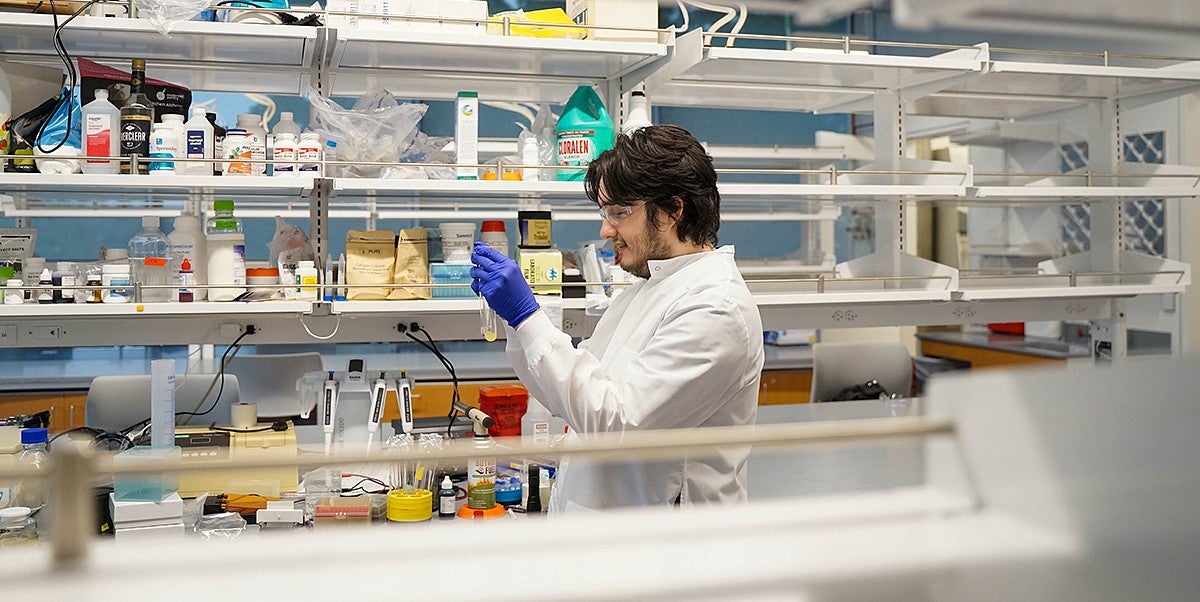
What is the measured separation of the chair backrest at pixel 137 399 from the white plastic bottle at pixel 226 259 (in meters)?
0.86

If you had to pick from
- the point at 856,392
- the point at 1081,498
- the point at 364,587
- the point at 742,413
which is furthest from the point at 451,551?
the point at 856,392

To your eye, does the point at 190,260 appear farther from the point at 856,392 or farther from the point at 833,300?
the point at 856,392

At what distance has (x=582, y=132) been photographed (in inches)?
101

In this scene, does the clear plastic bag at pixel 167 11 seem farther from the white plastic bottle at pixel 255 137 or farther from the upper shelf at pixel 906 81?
the upper shelf at pixel 906 81

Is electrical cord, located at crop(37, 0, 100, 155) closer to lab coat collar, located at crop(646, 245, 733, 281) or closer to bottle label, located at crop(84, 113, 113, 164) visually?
bottle label, located at crop(84, 113, 113, 164)

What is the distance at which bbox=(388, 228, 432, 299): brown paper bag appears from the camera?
8.23 feet

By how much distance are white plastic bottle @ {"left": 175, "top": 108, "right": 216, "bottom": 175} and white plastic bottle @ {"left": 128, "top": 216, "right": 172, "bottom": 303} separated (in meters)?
0.17

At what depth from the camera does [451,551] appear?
0.39 m

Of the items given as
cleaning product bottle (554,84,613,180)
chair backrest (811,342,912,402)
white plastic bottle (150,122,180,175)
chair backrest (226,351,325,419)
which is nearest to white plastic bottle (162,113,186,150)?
white plastic bottle (150,122,180,175)

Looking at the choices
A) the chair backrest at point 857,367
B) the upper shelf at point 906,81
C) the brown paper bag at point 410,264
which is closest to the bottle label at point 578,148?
the upper shelf at point 906,81

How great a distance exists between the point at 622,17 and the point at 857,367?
1970mm

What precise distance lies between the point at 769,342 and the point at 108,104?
405 cm

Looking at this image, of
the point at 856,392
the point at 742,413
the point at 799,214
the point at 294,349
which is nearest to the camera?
the point at 742,413

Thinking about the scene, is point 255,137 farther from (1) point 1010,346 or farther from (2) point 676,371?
(1) point 1010,346
